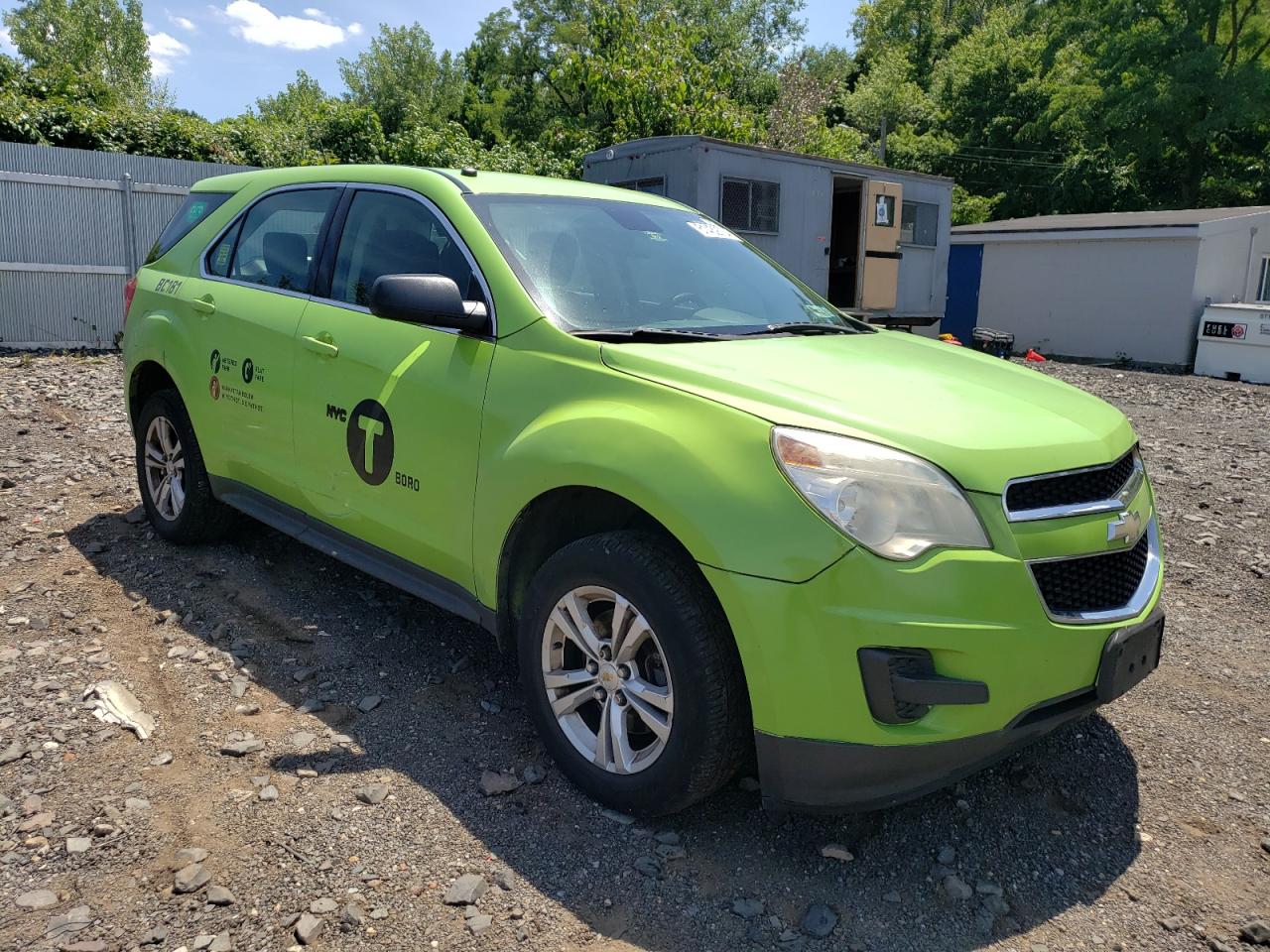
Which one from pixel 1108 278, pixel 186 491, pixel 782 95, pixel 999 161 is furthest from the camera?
pixel 999 161

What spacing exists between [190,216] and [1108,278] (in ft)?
72.9

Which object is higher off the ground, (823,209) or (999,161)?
(999,161)

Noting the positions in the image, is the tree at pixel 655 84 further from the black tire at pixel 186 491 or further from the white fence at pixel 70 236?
the black tire at pixel 186 491

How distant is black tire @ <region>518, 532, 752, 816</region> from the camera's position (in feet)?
8.44

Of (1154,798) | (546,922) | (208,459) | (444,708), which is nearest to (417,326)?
(444,708)

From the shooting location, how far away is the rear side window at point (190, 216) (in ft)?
16.2

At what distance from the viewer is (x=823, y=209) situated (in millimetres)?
14234

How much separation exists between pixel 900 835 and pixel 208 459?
344 centimetres

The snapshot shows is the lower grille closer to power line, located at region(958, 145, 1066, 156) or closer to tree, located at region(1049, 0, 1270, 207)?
tree, located at region(1049, 0, 1270, 207)

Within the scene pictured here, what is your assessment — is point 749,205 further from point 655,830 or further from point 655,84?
point 655,830

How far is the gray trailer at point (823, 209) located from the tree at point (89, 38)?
158 feet

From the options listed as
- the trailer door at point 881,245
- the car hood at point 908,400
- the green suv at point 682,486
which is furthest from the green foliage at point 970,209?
the car hood at point 908,400

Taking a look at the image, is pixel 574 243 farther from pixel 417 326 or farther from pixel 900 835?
pixel 900 835

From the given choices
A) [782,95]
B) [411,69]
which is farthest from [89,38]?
[782,95]
